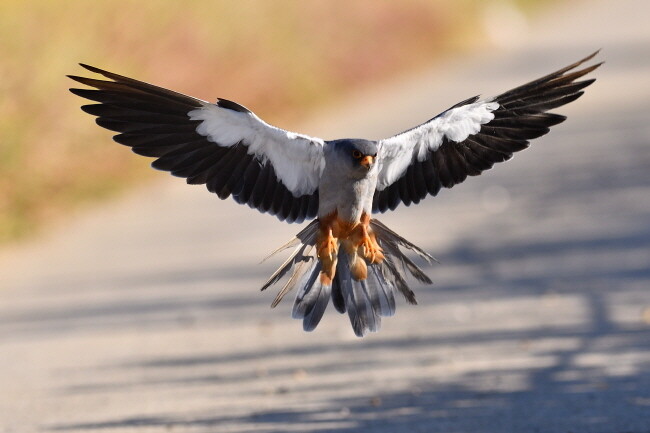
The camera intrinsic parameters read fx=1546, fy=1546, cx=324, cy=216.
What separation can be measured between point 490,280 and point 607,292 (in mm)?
943

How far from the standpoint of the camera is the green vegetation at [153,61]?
1454 centimetres

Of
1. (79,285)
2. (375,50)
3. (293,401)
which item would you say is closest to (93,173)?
(79,285)

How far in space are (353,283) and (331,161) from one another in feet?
2.19

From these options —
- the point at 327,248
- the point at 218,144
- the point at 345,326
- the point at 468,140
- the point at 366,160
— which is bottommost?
the point at 345,326

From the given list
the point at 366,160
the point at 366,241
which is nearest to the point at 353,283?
the point at 366,241

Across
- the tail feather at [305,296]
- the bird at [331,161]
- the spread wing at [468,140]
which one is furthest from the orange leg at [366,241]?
the spread wing at [468,140]

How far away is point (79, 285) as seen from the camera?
37.4 ft

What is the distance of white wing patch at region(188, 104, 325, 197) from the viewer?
7.51 metres

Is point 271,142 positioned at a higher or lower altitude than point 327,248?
higher

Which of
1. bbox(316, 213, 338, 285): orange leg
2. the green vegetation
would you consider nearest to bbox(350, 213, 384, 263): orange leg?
bbox(316, 213, 338, 285): orange leg

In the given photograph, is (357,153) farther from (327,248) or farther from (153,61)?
(153,61)

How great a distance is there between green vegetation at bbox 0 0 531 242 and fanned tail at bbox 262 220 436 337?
19.7ft

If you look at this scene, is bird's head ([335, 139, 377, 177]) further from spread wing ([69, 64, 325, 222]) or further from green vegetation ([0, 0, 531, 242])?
green vegetation ([0, 0, 531, 242])

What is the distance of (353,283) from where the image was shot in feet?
25.4
